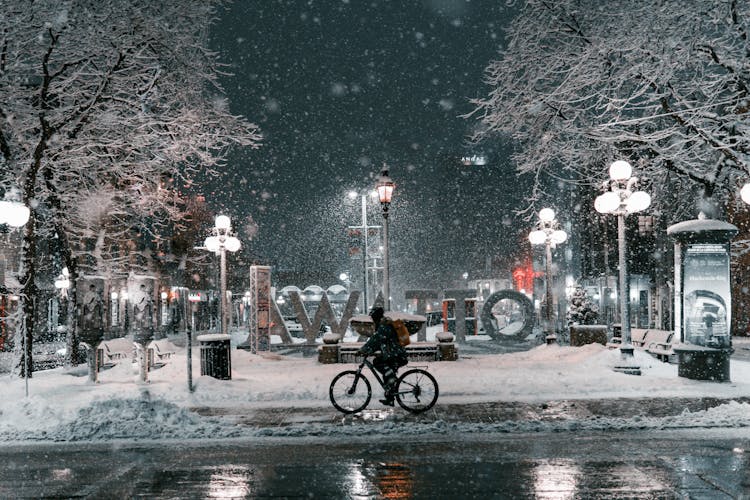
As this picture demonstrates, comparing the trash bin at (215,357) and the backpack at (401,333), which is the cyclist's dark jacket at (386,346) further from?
the trash bin at (215,357)

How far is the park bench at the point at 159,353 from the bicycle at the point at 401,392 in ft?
24.2

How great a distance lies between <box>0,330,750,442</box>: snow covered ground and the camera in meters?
9.08

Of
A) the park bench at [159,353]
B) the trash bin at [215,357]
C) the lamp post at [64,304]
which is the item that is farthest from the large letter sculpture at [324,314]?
the trash bin at [215,357]

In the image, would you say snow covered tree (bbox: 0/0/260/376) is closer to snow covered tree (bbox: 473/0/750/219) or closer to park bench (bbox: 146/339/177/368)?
park bench (bbox: 146/339/177/368)

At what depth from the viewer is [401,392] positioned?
33.8 feet

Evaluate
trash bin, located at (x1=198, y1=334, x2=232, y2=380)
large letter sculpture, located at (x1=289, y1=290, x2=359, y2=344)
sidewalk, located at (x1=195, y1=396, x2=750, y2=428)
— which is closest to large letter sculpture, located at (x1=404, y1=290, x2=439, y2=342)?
large letter sculpture, located at (x1=289, y1=290, x2=359, y2=344)

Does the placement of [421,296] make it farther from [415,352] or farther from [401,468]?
[401,468]

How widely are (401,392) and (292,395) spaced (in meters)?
2.86

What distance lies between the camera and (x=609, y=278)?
2162 inches

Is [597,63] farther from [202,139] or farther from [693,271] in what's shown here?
[202,139]

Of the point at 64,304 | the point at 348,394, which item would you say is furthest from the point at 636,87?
the point at 64,304

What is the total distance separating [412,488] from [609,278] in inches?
2090

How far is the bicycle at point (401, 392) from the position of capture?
10258 millimetres

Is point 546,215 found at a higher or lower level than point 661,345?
higher
